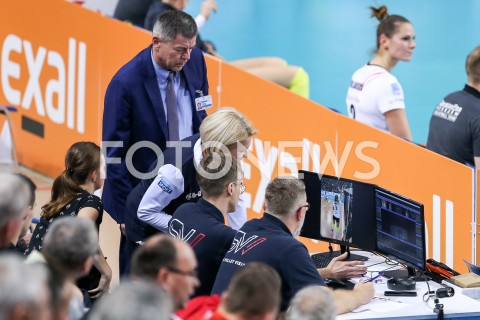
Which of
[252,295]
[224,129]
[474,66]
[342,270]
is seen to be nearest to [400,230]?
[342,270]

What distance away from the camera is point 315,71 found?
1537 centimetres

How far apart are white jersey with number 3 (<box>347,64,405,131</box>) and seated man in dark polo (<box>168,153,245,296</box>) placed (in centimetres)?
299

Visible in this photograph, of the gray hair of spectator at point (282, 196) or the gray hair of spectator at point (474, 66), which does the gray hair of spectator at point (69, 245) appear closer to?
the gray hair of spectator at point (282, 196)

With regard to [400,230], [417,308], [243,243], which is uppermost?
[400,230]

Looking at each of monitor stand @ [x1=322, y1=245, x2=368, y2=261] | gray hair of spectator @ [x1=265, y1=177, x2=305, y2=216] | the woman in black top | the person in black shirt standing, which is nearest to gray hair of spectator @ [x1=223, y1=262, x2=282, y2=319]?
gray hair of spectator @ [x1=265, y1=177, x2=305, y2=216]

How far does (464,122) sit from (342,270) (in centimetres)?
242

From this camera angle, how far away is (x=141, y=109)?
687 centimetres

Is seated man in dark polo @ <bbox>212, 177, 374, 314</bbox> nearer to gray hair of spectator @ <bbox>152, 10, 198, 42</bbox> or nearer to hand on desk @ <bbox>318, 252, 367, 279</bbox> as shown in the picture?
hand on desk @ <bbox>318, 252, 367, 279</bbox>

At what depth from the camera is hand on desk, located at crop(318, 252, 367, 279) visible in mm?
6215

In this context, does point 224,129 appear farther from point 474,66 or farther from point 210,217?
point 474,66

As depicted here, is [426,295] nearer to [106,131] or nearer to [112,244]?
[106,131]

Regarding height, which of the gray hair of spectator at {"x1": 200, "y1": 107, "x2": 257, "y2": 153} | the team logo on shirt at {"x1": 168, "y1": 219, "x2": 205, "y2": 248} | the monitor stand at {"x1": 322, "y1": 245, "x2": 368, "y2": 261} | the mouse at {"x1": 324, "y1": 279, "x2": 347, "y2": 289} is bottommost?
the mouse at {"x1": 324, "y1": 279, "x2": 347, "y2": 289}

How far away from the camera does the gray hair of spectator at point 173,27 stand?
670cm

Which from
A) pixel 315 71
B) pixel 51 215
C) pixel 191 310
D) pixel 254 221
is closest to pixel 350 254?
pixel 254 221
